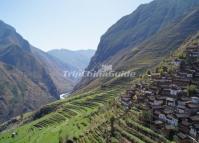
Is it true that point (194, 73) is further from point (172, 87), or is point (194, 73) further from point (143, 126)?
point (143, 126)

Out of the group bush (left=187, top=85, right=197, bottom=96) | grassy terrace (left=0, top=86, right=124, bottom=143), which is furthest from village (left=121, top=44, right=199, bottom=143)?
grassy terrace (left=0, top=86, right=124, bottom=143)

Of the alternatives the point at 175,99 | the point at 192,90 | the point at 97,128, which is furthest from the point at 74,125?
the point at 192,90

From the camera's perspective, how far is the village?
2020 inches

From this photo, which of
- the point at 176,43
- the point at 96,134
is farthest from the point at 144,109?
the point at 176,43

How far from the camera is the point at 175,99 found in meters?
59.3

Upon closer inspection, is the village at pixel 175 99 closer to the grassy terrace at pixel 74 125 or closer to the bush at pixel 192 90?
the bush at pixel 192 90

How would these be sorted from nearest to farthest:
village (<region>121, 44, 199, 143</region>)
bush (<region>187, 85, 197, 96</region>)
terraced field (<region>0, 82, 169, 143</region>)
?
village (<region>121, 44, 199, 143</region>) < terraced field (<region>0, 82, 169, 143</region>) < bush (<region>187, 85, 197, 96</region>)

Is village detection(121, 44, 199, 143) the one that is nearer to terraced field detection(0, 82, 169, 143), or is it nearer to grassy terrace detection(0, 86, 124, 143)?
terraced field detection(0, 82, 169, 143)

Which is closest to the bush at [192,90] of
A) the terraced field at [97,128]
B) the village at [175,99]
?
the village at [175,99]

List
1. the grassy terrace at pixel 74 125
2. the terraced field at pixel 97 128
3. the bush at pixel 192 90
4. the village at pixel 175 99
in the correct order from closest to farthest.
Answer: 1. the village at pixel 175 99
2. the terraced field at pixel 97 128
3. the bush at pixel 192 90
4. the grassy terrace at pixel 74 125

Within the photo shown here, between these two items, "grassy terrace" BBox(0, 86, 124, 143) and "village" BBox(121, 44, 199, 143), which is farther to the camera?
"grassy terrace" BBox(0, 86, 124, 143)

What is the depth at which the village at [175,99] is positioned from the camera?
5131 centimetres

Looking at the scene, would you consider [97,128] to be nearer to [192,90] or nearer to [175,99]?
[175,99]

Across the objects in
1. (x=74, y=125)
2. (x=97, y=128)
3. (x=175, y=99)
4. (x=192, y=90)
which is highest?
(x=192, y=90)
